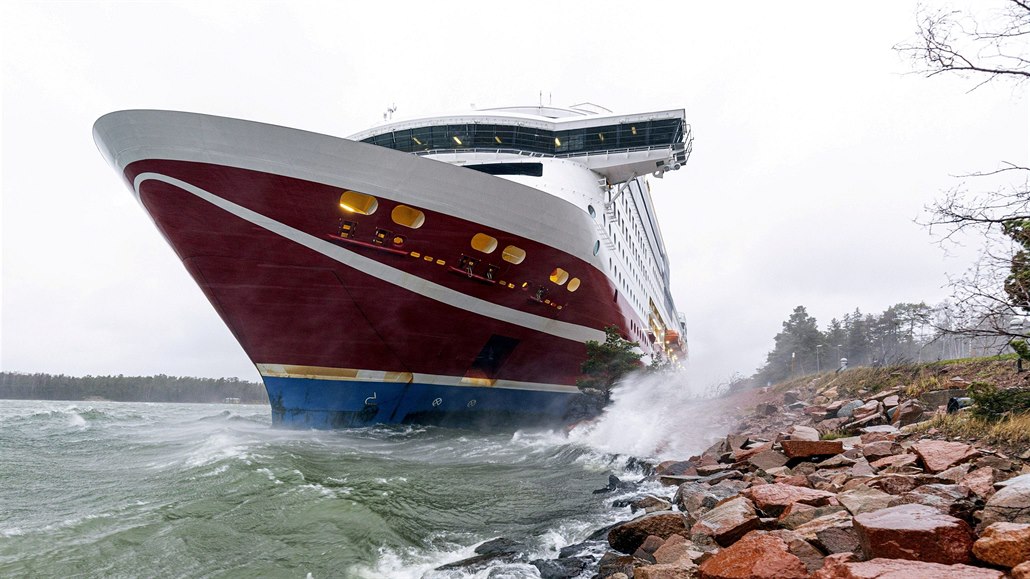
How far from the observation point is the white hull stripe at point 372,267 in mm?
11867

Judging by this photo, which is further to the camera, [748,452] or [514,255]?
[514,255]

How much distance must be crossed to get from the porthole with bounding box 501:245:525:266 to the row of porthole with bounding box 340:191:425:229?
291 centimetres

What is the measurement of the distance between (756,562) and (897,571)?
2.90 ft

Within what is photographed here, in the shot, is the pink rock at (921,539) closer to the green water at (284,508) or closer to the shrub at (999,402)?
the green water at (284,508)

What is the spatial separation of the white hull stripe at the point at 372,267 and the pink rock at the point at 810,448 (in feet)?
30.9

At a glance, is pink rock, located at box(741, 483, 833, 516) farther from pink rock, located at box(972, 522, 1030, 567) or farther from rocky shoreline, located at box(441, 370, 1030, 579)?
pink rock, located at box(972, 522, 1030, 567)

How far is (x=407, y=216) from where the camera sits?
12.9 m

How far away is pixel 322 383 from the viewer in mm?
14164

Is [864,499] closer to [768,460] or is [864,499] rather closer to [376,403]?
[768,460]

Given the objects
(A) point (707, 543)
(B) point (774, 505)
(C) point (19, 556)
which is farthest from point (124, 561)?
(B) point (774, 505)

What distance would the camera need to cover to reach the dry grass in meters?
5.26

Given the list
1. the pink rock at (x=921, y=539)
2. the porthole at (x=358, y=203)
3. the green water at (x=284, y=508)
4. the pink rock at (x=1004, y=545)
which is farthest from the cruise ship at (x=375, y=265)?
the pink rock at (x=1004, y=545)

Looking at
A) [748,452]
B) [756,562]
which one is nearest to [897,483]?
[756,562]

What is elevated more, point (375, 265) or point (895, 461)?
point (375, 265)
